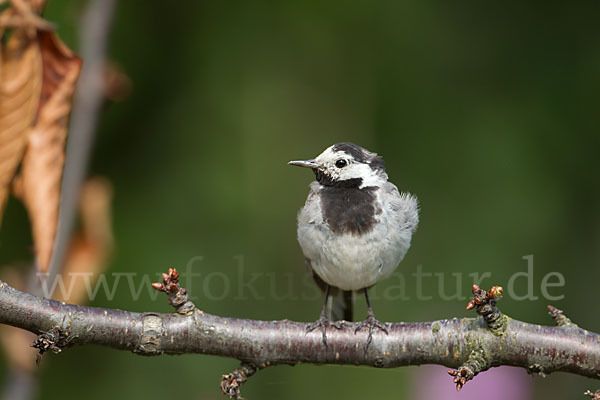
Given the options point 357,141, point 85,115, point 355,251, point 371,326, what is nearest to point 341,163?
point 355,251

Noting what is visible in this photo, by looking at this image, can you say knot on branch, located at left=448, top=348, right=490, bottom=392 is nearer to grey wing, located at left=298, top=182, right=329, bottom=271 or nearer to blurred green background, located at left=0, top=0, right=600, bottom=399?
grey wing, located at left=298, top=182, right=329, bottom=271

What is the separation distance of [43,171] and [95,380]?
7.71 ft

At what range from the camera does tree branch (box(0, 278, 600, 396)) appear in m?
2.00

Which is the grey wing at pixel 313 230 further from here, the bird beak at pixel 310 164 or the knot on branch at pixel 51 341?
the knot on branch at pixel 51 341

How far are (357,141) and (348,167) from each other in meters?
1.85

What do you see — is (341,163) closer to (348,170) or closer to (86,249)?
(348,170)

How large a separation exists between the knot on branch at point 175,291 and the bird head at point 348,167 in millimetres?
1074

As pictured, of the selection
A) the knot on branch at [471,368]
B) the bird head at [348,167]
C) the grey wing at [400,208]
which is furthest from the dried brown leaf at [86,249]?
the knot on branch at [471,368]

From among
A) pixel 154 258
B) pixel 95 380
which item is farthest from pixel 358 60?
pixel 95 380

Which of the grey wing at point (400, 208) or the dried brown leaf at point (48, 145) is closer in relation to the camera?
the dried brown leaf at point (48, 145)

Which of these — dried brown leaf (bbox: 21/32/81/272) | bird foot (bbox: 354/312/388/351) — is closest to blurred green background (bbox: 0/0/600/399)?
bird foot (bbox: 354/312/388/351)

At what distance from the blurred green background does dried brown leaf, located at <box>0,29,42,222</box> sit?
216 centimetres

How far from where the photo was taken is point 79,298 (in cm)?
269

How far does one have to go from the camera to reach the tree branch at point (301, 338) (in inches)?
78.7
